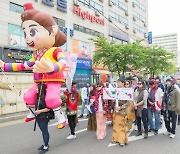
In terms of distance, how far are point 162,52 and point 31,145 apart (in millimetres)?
21685

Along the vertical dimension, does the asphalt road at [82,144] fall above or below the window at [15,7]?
below

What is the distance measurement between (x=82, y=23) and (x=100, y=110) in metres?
19.8

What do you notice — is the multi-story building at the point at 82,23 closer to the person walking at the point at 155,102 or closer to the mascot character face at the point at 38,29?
the person walking at the point at 155,102

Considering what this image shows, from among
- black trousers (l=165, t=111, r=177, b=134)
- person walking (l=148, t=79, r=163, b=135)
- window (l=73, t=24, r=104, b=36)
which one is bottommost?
black trousers (l=165, t=111, r=177, b=134)

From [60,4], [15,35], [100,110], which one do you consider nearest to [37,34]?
[100,110]

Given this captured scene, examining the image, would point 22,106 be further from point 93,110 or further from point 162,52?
point 162,52

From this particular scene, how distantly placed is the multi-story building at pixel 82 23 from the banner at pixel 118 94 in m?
12.1

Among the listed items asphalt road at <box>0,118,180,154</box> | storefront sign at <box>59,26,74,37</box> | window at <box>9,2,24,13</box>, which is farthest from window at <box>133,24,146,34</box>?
asphalt road at <box>0,118,180,154</box>

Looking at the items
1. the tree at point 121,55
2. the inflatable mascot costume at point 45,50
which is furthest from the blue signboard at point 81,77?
the inflatable mascot costume at point 45,50

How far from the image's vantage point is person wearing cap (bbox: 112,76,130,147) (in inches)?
225

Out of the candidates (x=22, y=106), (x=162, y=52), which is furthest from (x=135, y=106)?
(x=162, y=52)

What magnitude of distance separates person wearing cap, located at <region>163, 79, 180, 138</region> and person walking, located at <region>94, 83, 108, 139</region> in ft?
5.15

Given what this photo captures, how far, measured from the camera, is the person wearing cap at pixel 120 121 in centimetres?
571

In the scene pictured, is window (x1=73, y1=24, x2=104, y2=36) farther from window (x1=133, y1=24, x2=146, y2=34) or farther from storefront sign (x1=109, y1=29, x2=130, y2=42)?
window (x1=133, y1=24, x2=146, y2=34)
